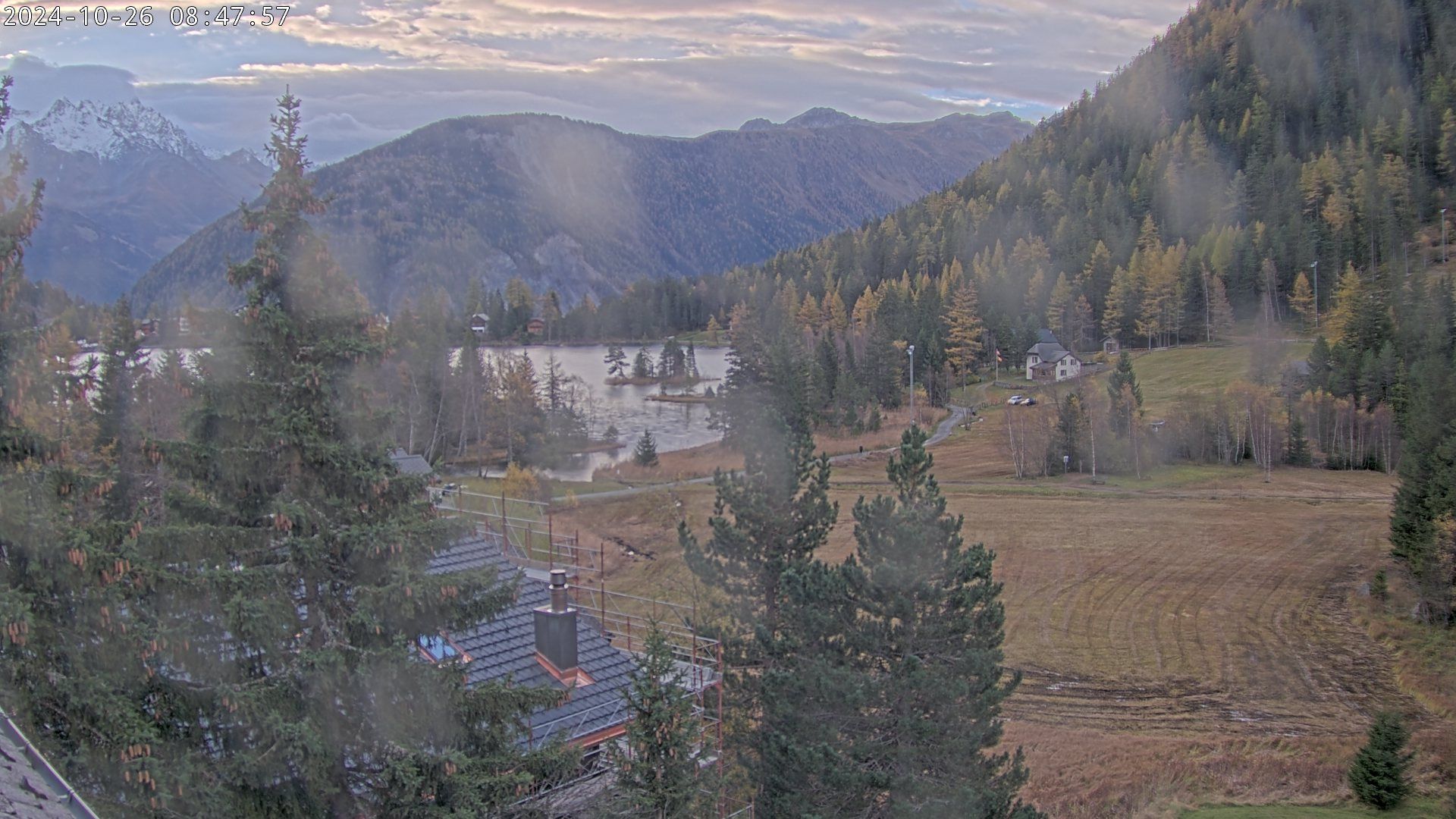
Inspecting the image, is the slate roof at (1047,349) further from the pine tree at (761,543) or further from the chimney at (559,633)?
the chimney at (559,633)

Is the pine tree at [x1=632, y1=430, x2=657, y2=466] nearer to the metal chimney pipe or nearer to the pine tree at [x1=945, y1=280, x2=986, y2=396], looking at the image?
the pine tree at [x1=945, y1=280, x2=986, y2=396]

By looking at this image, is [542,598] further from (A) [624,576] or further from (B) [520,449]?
(B) [520,449]

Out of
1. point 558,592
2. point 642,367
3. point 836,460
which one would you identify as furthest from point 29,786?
point 642,367

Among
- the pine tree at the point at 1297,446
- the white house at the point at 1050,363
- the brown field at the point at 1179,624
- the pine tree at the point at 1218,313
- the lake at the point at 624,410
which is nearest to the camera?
the brown field at the point at 1179,624

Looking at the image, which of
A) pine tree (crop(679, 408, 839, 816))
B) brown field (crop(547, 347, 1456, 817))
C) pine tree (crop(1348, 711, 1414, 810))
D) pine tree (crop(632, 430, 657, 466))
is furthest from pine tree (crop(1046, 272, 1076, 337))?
pine tree (crop(679, 408, 839, 816))

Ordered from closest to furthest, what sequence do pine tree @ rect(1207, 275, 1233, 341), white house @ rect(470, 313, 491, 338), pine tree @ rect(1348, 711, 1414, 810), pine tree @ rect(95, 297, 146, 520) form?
1. pine tree @ rect(1348, 711, 1414, 810)
2. pine tree @ rect(95, 297, 146, 520)
3. pine tree @ rect(1207, 275, 1233, 341)
4. white house @ rect(470, 313, 491, 338)

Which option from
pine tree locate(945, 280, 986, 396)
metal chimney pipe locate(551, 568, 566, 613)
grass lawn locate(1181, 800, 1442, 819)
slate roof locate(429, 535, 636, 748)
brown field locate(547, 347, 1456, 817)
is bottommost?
grass lawn locate(1181, 800, 1442, 819)

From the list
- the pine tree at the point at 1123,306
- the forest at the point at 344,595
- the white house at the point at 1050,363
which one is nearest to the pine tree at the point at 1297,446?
the forest at the point at 344,595

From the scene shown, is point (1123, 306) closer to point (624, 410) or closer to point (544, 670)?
point (624, 410)
